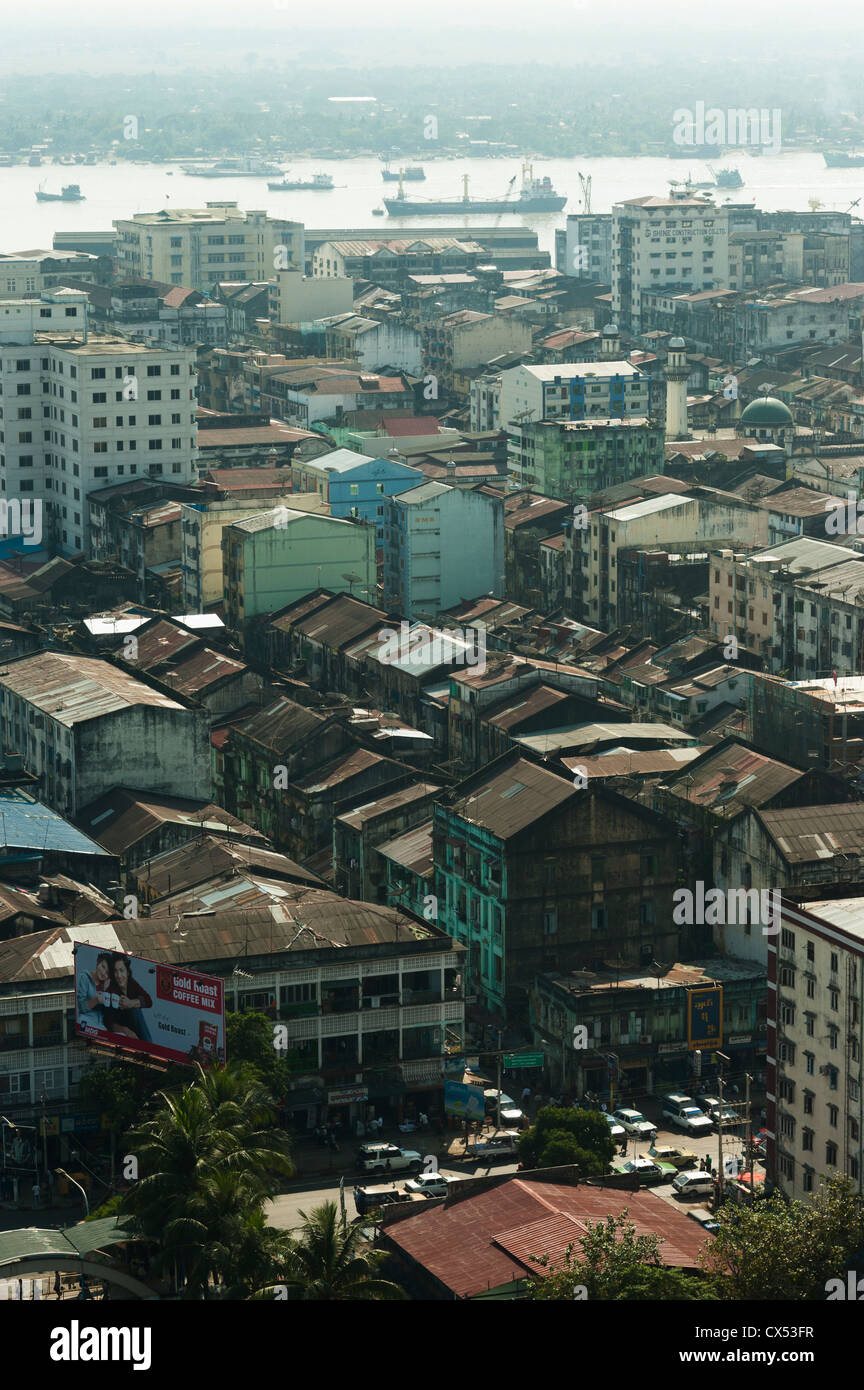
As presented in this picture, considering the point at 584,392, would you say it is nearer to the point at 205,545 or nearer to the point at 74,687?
the point at 205,545

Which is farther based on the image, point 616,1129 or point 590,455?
point 590,455

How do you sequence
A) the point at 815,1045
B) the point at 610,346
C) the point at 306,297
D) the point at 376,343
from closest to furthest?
the point at 815,1045 < the point at 610,346 < the point at 376,343 < the point at 306,297

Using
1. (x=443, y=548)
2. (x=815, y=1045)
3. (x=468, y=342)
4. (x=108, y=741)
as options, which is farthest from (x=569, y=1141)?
(x=468, y=342)

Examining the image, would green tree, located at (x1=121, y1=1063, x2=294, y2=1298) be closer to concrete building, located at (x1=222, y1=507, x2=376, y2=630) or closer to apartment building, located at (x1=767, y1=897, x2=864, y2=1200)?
apartment building, located at (x1=767, y1=897, x2=864, y2=1200)

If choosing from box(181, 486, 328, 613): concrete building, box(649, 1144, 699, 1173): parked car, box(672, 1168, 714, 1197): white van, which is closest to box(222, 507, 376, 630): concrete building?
box(181, 486, 328, 613): concrete building

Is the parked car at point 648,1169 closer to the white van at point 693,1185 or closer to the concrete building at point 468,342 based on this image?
the white van at point 693,1185
